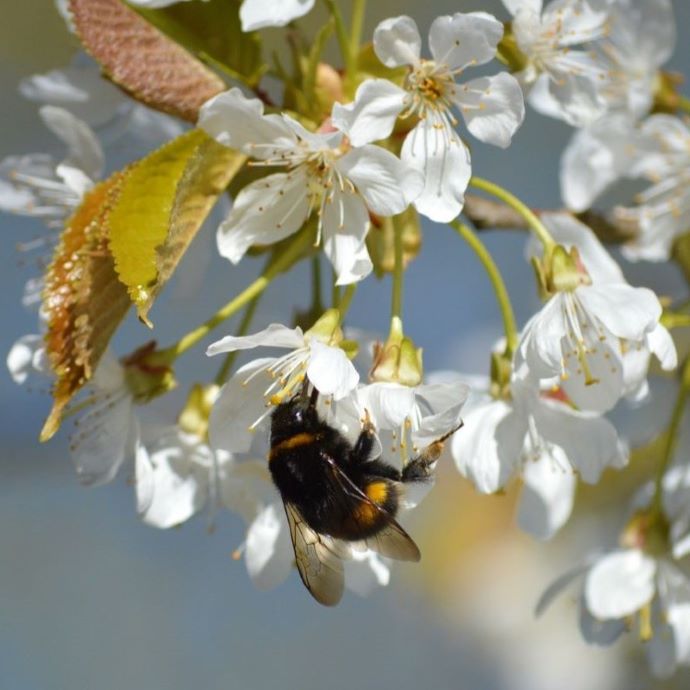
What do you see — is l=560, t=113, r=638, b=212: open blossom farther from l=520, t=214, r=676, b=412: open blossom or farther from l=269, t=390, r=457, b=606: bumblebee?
l=269, t=390, r=457, b=606: bumblebee

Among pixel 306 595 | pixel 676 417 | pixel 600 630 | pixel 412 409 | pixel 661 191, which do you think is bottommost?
pixel 306 595

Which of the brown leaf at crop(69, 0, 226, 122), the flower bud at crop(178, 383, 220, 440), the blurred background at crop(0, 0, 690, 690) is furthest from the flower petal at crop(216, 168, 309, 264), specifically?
the blurred background at crop(0, 0, 690, 690)

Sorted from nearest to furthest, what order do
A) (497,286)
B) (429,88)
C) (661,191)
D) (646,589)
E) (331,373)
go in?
(331,373) → (429,88) → (497,286) → (646,589) → (661,191)

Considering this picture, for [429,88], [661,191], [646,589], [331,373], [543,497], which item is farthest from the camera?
[661,191]

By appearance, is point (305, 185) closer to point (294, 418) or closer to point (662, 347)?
point (294, 418)

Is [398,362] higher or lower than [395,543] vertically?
higher

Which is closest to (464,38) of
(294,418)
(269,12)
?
(269,12)

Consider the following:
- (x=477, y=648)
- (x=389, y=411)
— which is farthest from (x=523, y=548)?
(x=389, y=411)

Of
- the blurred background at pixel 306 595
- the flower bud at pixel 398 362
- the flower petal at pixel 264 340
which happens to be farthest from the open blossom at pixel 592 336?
the blurred background at pixel 306 595
